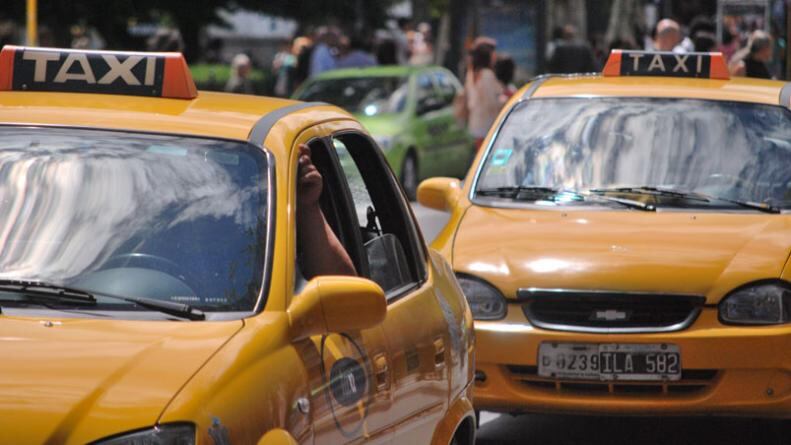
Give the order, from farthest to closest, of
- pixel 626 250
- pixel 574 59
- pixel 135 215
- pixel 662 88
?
pixel 574 59
pixel 662 88
pixel 626 250
pixel 135 215

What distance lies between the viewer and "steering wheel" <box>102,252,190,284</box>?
4.21 m

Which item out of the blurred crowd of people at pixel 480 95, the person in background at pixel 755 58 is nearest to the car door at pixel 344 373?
the person in background at pixel 755 58

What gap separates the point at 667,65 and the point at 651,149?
2.76ft

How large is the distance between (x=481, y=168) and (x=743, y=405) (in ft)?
6.38

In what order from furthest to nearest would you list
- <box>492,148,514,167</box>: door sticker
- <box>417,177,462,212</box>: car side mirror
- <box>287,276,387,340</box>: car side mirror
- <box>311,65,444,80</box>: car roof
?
<box>311,65,444,80</box>: car roof < <box>492,148,514,167</box>: door sticker < <box>417,177,462,212</box>: car side mirror < <box>287,276,387,340</box>: car side mirror

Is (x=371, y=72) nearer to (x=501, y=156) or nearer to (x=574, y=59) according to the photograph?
(x=574, y=59)

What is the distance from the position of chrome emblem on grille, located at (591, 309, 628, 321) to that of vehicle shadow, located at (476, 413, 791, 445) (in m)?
0.89

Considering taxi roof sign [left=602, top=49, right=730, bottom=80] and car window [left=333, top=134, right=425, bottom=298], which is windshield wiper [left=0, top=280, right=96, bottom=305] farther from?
taxi roof sign [left=602, top=49, right=730, bottom=80]

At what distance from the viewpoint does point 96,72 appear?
5.02 meters

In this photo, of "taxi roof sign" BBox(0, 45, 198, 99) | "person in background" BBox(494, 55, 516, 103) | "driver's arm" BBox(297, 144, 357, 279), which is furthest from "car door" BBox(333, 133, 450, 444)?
"person in background" BBox(494, 55, 516, 103)

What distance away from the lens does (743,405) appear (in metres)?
6.96

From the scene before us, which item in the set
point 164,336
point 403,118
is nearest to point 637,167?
point 164,336

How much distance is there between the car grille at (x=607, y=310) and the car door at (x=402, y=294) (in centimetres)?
186

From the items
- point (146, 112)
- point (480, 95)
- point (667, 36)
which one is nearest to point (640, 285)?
point (146, 112)
